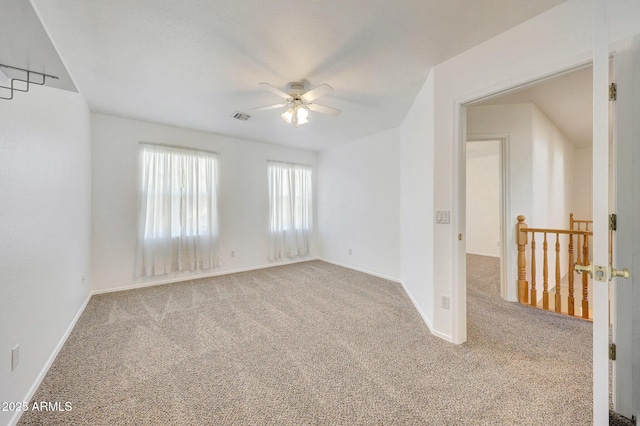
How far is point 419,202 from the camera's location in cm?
287

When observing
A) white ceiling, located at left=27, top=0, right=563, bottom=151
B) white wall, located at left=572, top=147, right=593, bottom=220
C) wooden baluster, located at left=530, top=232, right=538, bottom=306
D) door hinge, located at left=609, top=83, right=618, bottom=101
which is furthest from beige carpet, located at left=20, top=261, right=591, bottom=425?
white wall, located at left=572, top=147, right=593, bottom=220

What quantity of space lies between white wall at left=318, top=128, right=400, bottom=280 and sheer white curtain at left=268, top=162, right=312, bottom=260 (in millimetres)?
393

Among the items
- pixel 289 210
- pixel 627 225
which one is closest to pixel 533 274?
pixel 627 225

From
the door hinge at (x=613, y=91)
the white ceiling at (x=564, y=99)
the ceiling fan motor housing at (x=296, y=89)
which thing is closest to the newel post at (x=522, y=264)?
the white ceiling at (x=564, y=99)

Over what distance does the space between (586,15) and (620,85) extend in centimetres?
52

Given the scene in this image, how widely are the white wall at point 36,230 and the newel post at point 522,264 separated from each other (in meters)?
4.64

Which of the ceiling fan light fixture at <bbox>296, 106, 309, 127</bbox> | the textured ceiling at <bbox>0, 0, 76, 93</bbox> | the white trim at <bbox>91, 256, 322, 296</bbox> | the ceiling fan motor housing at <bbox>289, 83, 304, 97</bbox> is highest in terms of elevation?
the ceiling fan motor housing at <bbox>289, 83, 304, 97</bbox>

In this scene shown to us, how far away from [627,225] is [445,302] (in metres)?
1.29

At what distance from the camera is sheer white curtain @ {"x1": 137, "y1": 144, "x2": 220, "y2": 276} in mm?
3764

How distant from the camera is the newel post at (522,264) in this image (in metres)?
3.07

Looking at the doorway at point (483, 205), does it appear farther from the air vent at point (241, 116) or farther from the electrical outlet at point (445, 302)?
the air vent at point (241, 116)

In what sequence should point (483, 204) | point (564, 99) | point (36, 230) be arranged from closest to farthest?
point (36, 230)
point (564, 99)
point (483, 204)

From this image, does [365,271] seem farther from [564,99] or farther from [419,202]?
[564,99]

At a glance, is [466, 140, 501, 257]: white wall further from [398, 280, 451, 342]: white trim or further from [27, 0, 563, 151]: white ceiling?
[27, 0, 563, 151]: white ceiling
